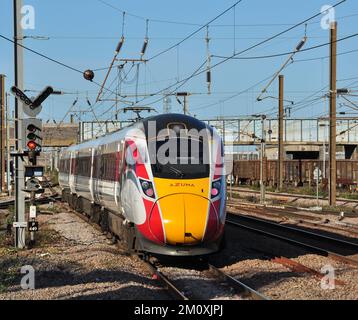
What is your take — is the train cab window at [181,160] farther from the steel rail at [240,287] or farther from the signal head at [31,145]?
the signal head at [31,145]

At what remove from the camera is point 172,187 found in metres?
11.2

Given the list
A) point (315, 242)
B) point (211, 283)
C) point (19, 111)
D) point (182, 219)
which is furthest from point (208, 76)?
point (211, 283)

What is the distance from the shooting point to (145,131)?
12000 millimetres

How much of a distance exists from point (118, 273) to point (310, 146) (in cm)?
6754

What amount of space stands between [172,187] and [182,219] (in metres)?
0.66

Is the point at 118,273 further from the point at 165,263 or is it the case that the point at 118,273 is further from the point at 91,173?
the point at 91,173

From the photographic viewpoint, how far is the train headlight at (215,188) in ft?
37.9

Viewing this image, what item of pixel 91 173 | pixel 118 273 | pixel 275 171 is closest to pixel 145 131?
pixel 118 273

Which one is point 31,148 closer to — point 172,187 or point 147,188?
point 147,188

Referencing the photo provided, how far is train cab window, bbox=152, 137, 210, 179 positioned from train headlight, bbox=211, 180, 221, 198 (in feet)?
0.81

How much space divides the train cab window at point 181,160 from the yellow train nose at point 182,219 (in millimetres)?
504

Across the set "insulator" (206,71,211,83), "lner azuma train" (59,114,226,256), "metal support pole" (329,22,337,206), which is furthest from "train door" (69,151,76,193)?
"metal support pole" (329,22,337,206)

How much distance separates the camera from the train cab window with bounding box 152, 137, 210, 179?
37.6 ft

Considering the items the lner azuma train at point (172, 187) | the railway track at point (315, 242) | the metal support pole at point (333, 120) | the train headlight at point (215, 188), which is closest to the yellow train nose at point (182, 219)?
the lner azuma train at point (172, 187)
